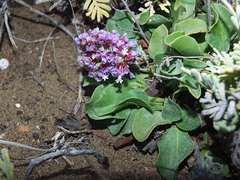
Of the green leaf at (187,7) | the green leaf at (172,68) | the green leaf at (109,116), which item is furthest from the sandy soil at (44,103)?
the green leaf at (187,7)

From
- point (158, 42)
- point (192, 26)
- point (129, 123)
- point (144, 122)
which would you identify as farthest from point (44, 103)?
point (192, 26)

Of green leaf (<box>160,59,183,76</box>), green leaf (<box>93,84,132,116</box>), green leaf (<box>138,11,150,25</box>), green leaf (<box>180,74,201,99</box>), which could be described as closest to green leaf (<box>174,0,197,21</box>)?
green leaf (<box>138,11,150,25</box>)

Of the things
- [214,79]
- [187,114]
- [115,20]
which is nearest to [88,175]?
[187,114]

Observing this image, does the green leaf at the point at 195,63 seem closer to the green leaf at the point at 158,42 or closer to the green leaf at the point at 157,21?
the green leaf at the point at 158,42

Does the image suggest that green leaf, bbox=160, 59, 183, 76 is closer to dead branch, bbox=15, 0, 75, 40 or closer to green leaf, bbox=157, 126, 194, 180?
green leaf, bbox=157, 126, 194, 180

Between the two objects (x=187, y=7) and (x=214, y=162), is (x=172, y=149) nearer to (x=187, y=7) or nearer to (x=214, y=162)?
(x=214, y=162)

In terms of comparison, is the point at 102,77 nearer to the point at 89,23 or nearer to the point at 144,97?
the point at 144,97
